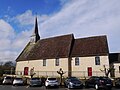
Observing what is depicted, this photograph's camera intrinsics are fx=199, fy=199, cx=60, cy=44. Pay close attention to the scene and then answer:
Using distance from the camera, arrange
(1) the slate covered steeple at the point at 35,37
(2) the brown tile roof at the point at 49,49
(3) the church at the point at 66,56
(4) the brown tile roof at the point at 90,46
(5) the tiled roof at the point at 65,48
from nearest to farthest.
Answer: (3) the church at the point at 66,56 → (4) the brown tile roof at the point at 90,46 → (5) the tiled roof at the point at 65,48 → (2) the brown tile roof at the point at 49,49 → (1) the slate covered steeple at the point at 35,37

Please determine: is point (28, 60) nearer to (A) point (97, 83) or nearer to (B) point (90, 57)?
(B) point (90, 57)

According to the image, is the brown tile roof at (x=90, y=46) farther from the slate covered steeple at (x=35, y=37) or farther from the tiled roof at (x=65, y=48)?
the slate covered steeple at (x=35, y=37)

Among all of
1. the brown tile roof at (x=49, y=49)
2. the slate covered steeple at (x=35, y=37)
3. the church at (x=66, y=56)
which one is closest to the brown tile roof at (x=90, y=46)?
the church at (x=66, y=56)

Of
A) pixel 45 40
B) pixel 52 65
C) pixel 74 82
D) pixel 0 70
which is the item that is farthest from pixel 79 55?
pixel 0 70

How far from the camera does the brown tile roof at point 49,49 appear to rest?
46.4m

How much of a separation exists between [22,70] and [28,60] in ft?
11.8

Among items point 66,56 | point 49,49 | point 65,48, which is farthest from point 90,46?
point 49,49

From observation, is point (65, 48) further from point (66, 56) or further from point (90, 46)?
point (90, 46)

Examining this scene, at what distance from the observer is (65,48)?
46281 millimetres

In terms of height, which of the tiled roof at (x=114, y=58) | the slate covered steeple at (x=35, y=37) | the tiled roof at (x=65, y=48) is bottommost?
the tiled roof at (x=114, y=58)

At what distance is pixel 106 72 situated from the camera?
38719 millimetres

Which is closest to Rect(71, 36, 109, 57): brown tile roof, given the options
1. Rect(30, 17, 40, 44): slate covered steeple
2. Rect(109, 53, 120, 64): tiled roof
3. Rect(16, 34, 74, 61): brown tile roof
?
Rect(16, 34, 74, 61): brown tile roof

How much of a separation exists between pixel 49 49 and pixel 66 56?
22.6 feet

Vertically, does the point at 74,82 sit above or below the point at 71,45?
below
